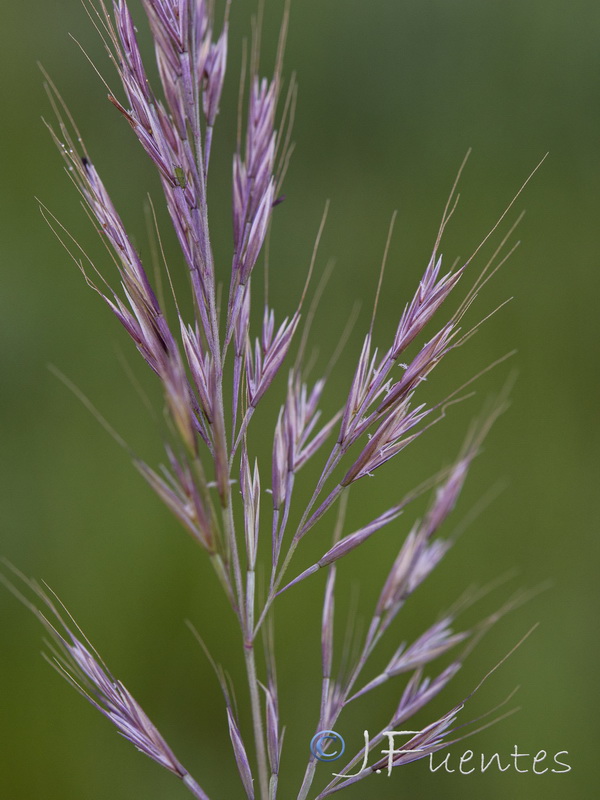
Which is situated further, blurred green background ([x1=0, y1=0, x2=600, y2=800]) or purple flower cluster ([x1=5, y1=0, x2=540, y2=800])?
blurred green background ([x1=0, y1=0, x2=600, y2=800])

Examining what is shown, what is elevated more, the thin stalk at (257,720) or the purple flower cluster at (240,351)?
the purple flower cluster at (240,351)

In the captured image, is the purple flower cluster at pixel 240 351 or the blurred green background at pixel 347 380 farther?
the blurred green background at pixel 347 380

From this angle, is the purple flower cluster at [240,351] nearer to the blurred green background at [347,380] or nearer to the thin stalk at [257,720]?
the thin stalk at [257,720]

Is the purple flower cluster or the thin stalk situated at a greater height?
the purple flower cluster

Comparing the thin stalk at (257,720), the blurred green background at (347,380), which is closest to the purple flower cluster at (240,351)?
the thin stalk at (257,720)

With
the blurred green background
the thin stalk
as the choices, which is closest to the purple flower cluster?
the thin stalk

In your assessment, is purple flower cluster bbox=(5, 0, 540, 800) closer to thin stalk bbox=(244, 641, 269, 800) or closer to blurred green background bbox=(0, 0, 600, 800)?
thin stalk bbox=(244, 641, 269, 800)

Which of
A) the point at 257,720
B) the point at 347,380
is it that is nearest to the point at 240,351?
the point at 257,720

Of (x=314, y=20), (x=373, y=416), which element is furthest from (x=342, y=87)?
(x=373, y=416)

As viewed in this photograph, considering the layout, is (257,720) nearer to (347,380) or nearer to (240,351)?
(240,351)
